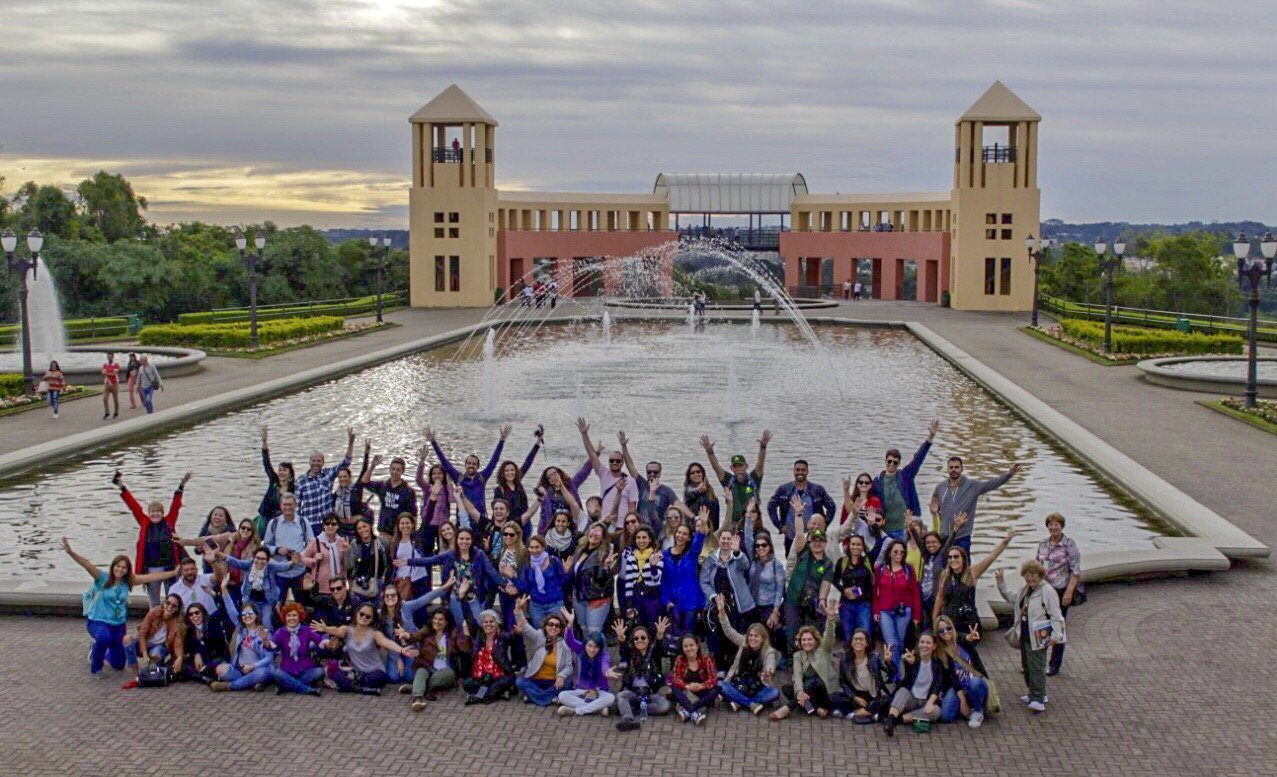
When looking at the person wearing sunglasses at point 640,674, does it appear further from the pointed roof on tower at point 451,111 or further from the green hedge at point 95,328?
the pointed roof on tower at point 451,111

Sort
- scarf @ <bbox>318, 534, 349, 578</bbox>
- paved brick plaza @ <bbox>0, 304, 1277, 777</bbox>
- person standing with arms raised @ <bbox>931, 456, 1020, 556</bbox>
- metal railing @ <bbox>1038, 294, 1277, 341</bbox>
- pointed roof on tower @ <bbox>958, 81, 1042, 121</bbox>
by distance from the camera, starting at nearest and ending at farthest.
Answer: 1. paved brick plaza @ <bbox>0, 304, 1277, 777</bbox>
2. scarf @ <bbox>318, 534, 349, 578</bbox>
3. person standing with arms raised @ <bbox>931, 456, 1020, 556</bbox>
4. metal railing @ <bbox>1038, 294, 1277, 341</bbox>
5. pointed roof on tower @ <bbox>958, 81, 1042, 121</bbox>

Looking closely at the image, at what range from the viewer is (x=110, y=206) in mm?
78312

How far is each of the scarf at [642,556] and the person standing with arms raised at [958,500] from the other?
320 centimetres

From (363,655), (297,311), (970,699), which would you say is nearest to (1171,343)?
(970,699)

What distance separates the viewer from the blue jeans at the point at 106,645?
10.9 m

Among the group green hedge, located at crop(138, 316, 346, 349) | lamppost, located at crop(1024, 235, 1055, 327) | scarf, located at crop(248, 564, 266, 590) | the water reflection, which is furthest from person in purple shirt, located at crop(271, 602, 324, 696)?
lamppost, located at crop(1024, 235, 1055, 327)

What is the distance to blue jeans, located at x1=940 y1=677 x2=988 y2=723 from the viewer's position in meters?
9.84

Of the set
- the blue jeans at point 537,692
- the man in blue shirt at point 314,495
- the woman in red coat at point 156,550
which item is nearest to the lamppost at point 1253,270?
the man in blue shirt at point 314,495

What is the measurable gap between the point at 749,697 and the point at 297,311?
4620cm

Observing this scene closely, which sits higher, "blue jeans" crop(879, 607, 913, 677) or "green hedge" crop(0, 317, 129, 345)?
"green hedge" crop(0, 317, 129, 345)

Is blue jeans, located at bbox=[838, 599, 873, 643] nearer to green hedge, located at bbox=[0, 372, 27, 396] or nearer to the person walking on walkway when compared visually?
the person walking on walkway

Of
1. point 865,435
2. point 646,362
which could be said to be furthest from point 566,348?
point 865,435

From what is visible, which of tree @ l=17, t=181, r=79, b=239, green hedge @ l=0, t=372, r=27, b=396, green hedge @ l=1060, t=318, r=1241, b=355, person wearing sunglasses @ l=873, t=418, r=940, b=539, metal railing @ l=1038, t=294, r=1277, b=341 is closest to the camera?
person wearing sunglasses @ l=873, t=418, r=940, b=539

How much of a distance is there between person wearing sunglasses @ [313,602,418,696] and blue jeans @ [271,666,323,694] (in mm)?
112
